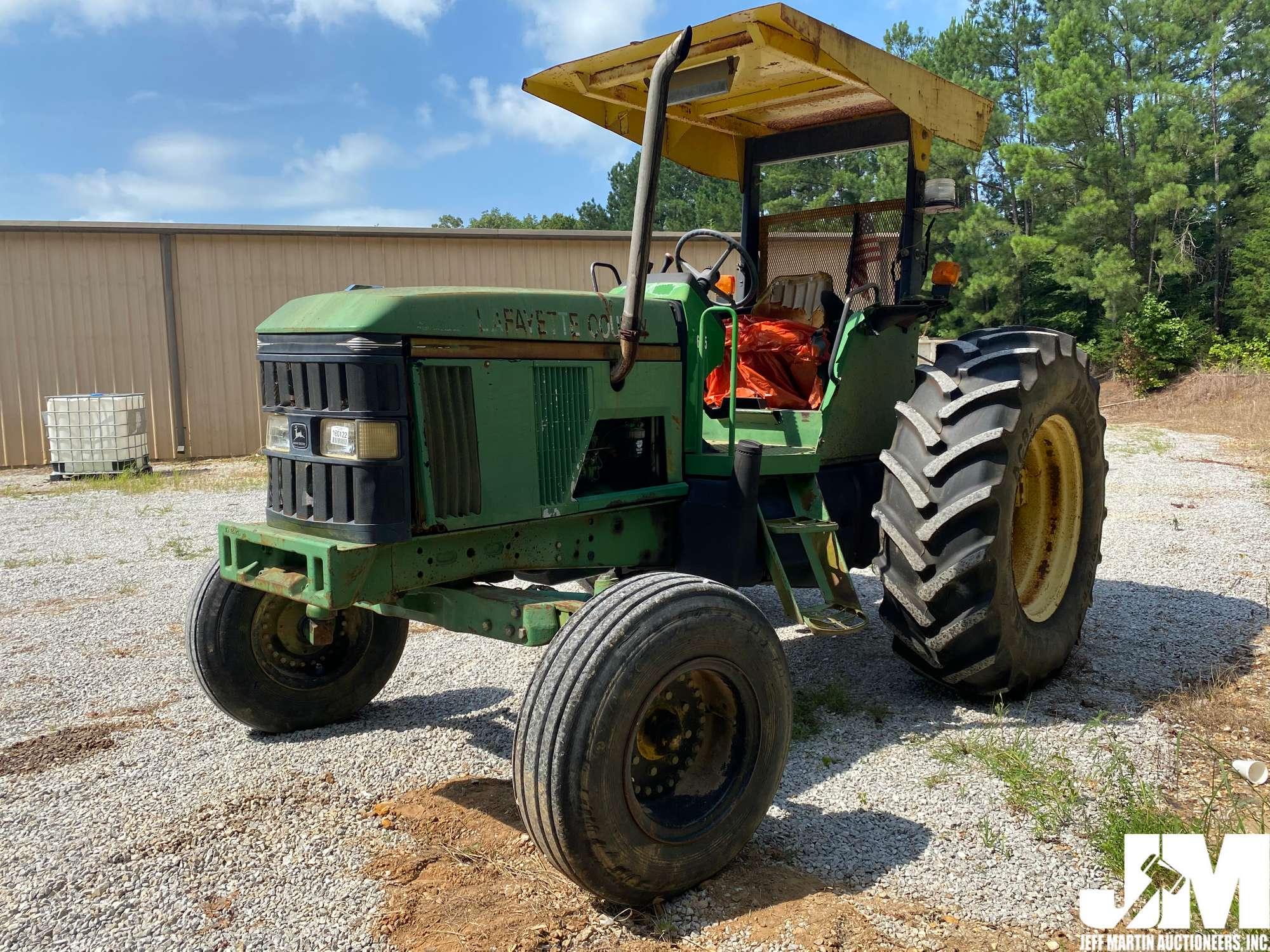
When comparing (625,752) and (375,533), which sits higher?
(375,533)

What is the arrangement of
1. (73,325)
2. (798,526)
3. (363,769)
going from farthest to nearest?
(73,325)
(798,526)
(363,769)

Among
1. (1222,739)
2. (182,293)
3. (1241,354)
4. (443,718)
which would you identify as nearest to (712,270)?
(443,718)

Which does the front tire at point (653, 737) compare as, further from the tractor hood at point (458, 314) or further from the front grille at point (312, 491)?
the tractor hood at point (458, 314)

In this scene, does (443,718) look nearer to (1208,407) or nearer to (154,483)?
(154,483)

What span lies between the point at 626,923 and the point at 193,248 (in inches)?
558

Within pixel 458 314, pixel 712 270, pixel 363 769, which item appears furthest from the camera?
pixel 712 270

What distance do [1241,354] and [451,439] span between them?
23740 mm

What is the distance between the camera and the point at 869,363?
16.1 ft

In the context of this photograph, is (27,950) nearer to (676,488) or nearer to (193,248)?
(676,488)

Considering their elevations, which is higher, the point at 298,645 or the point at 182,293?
the point at 182,293

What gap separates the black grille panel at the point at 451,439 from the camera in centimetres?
317

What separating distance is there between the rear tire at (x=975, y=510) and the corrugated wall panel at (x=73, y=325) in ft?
42.8

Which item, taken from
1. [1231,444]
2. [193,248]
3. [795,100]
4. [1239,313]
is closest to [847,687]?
[795,100]

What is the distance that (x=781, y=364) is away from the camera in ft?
Result: 16.8
